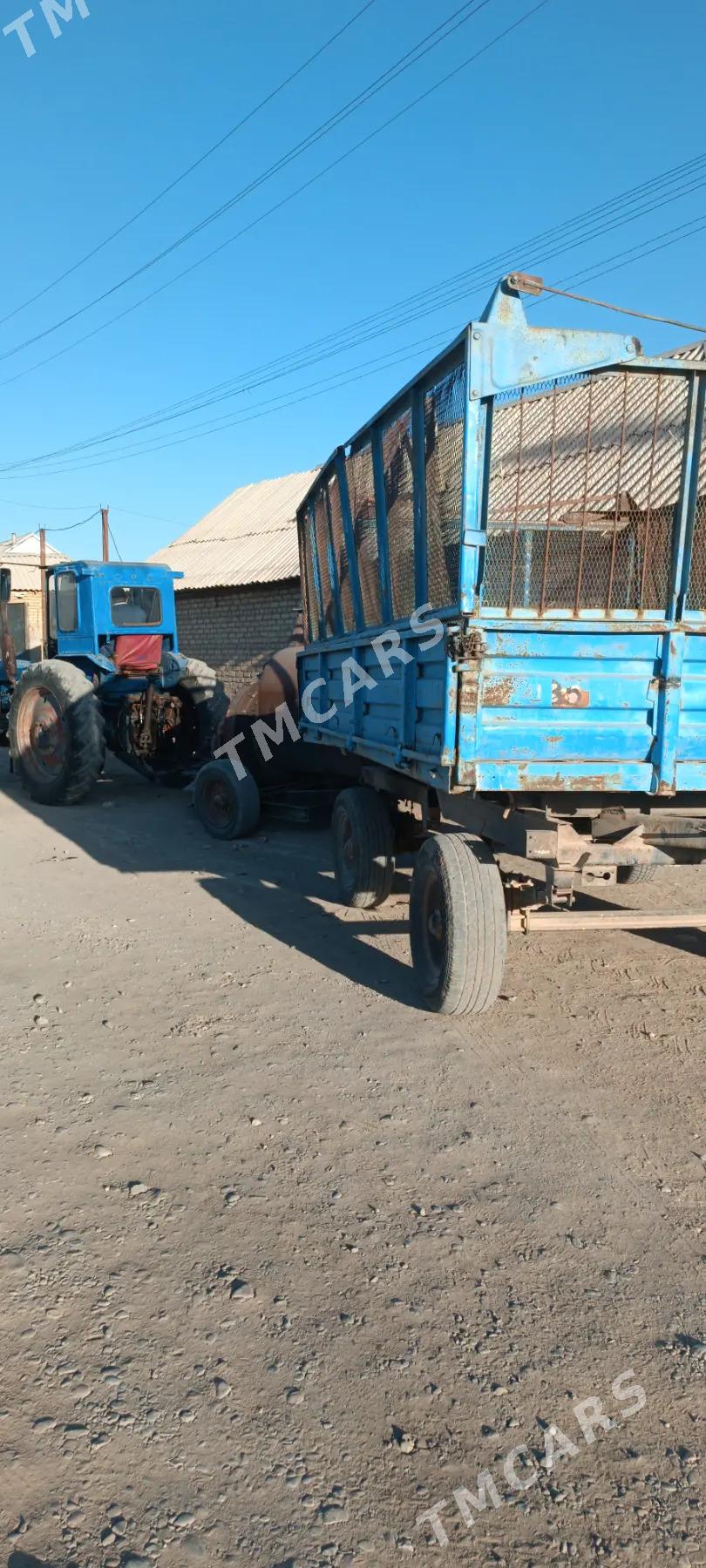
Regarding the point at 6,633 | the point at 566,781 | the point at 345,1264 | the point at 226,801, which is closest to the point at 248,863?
the point at 226,801

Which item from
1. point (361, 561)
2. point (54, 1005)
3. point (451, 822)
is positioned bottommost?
point (54, 1005)

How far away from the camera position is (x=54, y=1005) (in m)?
4.82

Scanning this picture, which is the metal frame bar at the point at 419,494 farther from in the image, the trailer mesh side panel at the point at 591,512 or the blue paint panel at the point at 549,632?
the trailer mesh side panel at the point at 591,512

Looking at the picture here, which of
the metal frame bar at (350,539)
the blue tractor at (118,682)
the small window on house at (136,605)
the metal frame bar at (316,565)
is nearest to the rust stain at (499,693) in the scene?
the metal frame bar at (350,539)

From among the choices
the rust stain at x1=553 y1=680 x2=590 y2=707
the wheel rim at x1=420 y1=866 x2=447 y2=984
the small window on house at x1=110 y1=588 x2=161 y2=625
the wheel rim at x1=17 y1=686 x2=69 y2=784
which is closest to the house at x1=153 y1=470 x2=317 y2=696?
the small window on house at x1=110 y1=588 x2=161 y2=625

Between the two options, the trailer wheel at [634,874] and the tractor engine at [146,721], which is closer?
the trailer wheel at [634,874]

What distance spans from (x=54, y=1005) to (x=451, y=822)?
2152mm

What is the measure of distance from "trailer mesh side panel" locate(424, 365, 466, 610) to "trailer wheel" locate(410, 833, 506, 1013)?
1159 millimetres

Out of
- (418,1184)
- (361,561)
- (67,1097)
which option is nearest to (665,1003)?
(418,1184)

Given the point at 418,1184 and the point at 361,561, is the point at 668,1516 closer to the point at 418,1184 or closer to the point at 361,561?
the point at 418,1184

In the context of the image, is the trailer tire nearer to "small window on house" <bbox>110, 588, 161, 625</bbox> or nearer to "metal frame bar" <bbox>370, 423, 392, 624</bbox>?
"metal frame bar" <bbox>370, 423, 392, 624</bbox>

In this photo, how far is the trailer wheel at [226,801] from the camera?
28.1 ft

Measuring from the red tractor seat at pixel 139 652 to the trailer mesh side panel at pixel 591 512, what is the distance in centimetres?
618

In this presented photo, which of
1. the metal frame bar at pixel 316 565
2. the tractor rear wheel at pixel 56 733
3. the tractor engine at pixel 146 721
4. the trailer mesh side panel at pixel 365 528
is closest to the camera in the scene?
the trailer mesh side panel at pixel 365 528
